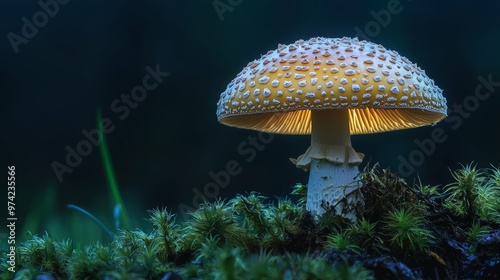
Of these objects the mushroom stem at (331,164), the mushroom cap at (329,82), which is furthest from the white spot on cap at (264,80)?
the mushroom stem at (331,164)

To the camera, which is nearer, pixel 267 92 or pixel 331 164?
pixel 267 92

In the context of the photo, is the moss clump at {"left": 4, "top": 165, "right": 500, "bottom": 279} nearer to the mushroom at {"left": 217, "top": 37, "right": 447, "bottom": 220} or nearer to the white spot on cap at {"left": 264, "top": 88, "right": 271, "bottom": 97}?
the mushroom at {"left": 217, "top": 37, "right": 447, "bottom": 220}

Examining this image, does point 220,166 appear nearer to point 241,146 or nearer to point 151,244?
point 241,146

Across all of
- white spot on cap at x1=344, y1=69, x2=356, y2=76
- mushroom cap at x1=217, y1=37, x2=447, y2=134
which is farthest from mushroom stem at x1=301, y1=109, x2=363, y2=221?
white spot on cap at x1=344, y1=69, x2=356, y2=76

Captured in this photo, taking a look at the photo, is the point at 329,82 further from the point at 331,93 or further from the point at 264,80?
the point at 264,80

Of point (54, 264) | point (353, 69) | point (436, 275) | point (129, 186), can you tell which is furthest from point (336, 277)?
point (129, 186)

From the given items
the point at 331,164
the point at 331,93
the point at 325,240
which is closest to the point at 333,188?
the point at 331,164

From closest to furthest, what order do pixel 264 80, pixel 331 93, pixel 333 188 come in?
pixel 331 93, pixel 264 80, pixel 333 188

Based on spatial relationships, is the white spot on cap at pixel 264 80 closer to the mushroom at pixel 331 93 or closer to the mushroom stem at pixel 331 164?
the mushroom at pixel 331 93
